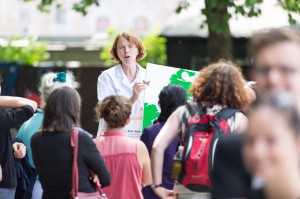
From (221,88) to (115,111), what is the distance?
1.35 meters

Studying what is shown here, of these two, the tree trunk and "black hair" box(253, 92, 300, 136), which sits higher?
the tree trunk

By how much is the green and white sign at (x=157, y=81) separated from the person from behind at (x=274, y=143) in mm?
5326

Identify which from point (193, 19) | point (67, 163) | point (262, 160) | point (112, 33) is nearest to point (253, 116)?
point (262, 160)

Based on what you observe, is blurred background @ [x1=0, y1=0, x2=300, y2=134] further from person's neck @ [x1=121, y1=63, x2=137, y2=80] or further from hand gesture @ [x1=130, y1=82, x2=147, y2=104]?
hand gesture @ [x1=130, y1=82, x2=147, y2=104]

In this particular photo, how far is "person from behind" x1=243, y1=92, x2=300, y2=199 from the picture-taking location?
8.71ft

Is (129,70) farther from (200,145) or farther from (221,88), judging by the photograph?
(200,145)

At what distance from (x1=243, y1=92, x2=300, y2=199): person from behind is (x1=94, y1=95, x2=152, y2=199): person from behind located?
3680 mm

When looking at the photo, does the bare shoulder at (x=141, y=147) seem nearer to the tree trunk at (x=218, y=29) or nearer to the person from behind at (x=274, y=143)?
the person from behind at (x=274, y=143)

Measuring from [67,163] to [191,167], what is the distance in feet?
3.16

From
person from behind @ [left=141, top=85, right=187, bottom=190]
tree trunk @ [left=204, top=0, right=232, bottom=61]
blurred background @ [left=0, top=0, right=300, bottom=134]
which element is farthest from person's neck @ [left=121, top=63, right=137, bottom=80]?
tree trunk @ [left=204, top=0, right=232, bottom=61]

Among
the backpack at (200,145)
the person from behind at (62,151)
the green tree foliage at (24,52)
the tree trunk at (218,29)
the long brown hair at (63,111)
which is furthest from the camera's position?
the green tree foliage at (24,52)

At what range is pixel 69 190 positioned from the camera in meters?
5.74

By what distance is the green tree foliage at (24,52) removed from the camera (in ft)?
113

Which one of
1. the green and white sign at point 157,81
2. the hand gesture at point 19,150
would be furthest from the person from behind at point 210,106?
the green and white sign at point 157,81
